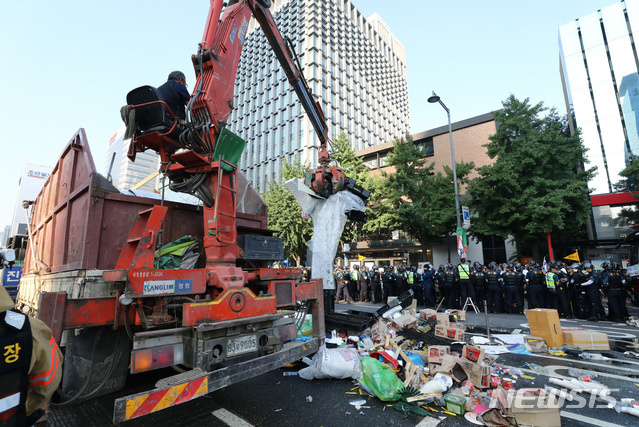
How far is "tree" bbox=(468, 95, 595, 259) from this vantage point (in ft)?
53.9

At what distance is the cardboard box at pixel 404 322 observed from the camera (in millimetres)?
6270

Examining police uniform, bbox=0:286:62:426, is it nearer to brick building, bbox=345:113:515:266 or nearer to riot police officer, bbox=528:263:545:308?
riot police officer, bbox=528:263:545:308

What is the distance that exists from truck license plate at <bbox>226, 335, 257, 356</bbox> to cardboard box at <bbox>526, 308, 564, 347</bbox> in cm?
613

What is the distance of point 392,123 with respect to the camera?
6072 centimetres

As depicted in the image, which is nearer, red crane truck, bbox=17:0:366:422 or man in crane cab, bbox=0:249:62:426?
man in crane cab, bbox=0:249:62:426

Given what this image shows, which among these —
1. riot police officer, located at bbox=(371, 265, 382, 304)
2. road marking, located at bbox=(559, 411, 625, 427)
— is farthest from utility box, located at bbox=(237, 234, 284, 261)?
riot police officer, located at bbox=(371, 265, 382, 304)

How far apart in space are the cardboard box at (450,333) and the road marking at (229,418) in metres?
4.04

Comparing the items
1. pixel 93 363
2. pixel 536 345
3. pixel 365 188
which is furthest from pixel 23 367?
pixel 365 188

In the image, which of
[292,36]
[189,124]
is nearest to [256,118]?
[292,36]

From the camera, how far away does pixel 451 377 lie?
4.25 metres

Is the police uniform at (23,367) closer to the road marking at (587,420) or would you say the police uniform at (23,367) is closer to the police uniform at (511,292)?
the road marking at (587,420)

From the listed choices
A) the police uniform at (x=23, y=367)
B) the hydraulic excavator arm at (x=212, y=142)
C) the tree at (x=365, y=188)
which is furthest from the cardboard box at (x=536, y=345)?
the tree at (x=365, y=188)

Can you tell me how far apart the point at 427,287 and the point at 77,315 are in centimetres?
1295

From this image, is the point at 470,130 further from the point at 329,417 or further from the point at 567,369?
the point at 329,417
